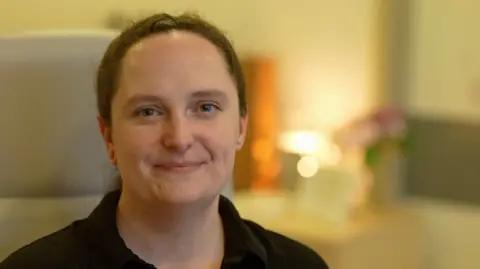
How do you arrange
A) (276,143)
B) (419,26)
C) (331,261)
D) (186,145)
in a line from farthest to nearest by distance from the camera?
1. (276,143)
2. (419,26)
3. (331,261)
4. (186,145)

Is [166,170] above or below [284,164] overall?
above

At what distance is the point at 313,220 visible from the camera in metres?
2.59

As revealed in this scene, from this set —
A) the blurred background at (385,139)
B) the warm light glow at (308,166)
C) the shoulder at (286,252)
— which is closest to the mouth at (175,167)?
the shoulder at (286,252)

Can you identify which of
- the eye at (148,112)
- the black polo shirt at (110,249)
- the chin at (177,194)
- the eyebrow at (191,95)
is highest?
the eyebrow at (191,95)

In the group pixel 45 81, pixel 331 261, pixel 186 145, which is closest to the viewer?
pixel 186 145

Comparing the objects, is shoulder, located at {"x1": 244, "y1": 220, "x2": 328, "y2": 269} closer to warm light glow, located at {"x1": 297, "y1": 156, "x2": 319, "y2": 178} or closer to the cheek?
the cheek

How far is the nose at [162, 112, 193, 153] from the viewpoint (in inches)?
45.4

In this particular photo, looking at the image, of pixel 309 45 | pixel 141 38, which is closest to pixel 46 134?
pixel 141 38

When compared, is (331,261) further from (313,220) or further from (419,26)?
(419,26)

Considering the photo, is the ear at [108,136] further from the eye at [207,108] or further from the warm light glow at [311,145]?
the warm light glow at [311,145]

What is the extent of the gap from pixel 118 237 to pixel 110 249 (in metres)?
0.03

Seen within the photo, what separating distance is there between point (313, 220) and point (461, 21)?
0.83m

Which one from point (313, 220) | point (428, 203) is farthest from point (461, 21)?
point (313, 220)

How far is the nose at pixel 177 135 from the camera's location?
3.78 feet
